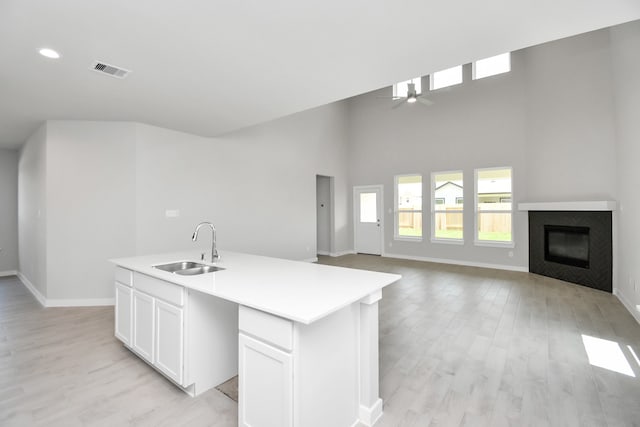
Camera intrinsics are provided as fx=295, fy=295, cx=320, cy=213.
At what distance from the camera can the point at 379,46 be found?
2.23 m

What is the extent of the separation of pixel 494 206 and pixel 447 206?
956 mm

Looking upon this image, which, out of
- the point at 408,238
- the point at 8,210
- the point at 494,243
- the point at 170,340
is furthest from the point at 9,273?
the point at 494,243

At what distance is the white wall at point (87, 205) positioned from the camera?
3.98 metres

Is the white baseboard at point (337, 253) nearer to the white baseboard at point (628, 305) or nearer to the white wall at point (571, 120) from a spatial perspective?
the white wall at point (571, 120)

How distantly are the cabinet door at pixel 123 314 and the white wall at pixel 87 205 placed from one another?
1.64m

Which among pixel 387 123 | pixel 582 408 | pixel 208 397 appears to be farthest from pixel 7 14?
pixel 387 123

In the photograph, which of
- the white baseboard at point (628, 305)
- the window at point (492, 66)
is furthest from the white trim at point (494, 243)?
the window at point (492, 66)

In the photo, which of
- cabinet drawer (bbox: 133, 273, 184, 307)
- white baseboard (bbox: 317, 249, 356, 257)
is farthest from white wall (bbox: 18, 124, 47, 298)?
white baseboard (bbox: 317, 249, 356, 257)

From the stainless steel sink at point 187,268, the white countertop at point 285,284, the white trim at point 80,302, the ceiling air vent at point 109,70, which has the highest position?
the ceiling air vent at point 109,70

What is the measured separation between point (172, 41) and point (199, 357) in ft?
7.39

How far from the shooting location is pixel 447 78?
6.93 meters

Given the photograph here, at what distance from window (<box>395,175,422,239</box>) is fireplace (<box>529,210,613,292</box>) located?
90.7 inches

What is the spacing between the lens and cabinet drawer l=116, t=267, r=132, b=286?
101 inches

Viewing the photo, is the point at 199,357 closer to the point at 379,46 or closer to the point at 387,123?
the point at 379,46
